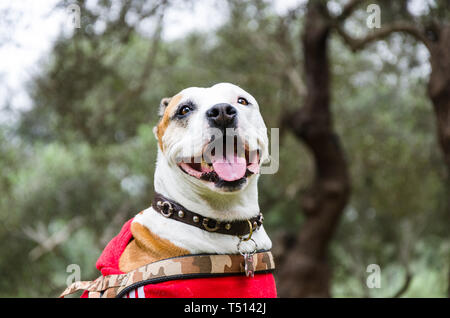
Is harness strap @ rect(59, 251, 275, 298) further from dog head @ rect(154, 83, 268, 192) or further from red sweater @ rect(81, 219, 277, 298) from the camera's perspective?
dog head @ rect(154, 83, 268, 192)

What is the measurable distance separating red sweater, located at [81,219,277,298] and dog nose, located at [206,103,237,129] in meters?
0.67

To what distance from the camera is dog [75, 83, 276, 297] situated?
2.23 meters

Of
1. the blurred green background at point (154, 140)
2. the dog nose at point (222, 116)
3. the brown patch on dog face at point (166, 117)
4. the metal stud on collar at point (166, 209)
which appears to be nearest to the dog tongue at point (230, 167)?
the dog nose at point (222, 116)

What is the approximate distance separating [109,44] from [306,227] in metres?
3.96

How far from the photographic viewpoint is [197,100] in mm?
2465

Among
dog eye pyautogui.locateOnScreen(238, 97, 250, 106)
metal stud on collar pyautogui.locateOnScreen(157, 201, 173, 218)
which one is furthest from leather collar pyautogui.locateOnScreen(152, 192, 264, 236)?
dog eye pyautogui.locateOnScreen(238, 97, 250, 106)

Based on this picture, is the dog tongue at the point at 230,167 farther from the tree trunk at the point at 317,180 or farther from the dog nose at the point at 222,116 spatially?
the tree trunk at the point at 317,180

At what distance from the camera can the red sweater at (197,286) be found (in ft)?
7.05

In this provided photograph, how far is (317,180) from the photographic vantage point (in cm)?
784

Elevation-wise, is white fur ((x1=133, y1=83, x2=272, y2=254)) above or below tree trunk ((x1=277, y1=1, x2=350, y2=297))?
below

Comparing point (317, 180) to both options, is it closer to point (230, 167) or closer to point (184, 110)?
point (184, 110)

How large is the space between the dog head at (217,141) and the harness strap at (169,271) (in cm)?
31

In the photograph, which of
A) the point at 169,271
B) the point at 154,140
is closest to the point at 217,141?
the point at 169,271

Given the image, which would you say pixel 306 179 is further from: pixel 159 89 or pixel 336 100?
pixel 159 89
